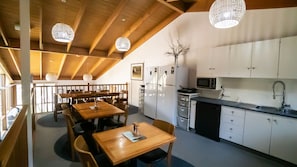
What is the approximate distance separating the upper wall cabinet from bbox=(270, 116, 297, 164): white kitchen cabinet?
0.77 m

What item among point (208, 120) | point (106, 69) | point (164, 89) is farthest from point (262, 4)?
point (106, 69)

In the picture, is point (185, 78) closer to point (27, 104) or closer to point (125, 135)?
point (125, 135)

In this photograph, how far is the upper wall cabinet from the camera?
2.48 metres

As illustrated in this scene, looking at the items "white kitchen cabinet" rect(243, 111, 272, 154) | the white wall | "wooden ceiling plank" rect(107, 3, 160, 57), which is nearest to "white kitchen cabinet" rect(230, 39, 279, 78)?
the white wall

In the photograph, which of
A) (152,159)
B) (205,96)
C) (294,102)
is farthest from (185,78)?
(152,159)

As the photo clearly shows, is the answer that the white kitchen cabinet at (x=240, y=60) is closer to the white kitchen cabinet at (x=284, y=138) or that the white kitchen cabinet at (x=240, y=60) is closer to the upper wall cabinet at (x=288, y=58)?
the upper wall cabinet at (x=288, y=58)

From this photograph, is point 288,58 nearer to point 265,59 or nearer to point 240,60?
point 265,59

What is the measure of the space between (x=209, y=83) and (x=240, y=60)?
→ 877mm

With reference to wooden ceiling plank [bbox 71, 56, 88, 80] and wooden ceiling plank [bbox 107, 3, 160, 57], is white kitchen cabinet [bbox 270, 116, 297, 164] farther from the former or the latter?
wooden ceiling plank [bbox 71, 56, 88, 80]

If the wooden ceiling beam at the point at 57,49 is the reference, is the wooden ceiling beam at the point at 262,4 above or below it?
above

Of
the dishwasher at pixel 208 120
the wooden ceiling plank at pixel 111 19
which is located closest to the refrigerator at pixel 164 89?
the dishwasher at pixel 208 120

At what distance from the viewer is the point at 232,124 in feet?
10.3

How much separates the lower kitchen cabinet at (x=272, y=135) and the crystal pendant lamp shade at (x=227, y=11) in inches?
77.6

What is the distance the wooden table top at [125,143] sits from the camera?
1424mm
